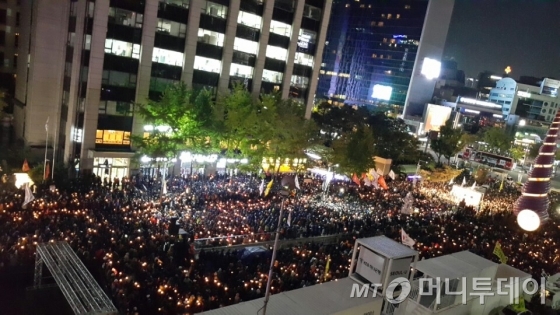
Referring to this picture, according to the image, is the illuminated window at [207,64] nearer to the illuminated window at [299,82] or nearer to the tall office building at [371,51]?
the illuminated window at [299,82]

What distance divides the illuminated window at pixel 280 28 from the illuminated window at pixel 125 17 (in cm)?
1145

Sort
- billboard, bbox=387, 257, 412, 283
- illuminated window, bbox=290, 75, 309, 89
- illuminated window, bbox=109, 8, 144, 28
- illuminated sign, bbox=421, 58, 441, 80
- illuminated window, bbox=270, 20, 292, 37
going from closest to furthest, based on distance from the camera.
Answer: billboard, bbox=387, 257, 412, 283, illuminated window, bbox=109, 8, 144, 28, illuminated window, bbox=270, 20, 292, 37, illuminated window, bbox=290, 75, 309, 89, illuminated sign, bbox=421, 58, 441, 80

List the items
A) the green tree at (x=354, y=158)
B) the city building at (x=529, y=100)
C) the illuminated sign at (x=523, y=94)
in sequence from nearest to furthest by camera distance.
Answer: the green tree at (x=354, y=158)
the city building at (x=529, y=100)
the illuminated sign at (x=523, y=94)

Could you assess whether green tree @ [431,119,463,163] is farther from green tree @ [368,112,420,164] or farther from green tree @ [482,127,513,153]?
green tree @ [482,127,513,153]

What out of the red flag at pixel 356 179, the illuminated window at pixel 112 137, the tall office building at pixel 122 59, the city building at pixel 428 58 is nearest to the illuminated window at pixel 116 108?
the tall office building at pixel 122 59

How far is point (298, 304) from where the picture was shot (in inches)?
387

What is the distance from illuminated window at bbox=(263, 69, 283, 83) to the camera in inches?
1389

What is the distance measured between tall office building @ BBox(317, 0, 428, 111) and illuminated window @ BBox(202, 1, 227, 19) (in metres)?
54.0

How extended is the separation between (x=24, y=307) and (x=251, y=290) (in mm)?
6457

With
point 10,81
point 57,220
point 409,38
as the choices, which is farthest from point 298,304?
point 409,38

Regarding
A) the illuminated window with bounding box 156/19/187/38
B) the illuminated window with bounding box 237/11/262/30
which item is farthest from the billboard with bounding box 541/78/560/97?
the illuminated window with bounding box 156/19/187/38

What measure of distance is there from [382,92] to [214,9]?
55589 millimetres

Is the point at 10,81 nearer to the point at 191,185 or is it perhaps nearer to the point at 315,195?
the point at 191,185

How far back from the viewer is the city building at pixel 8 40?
39.4 meters
